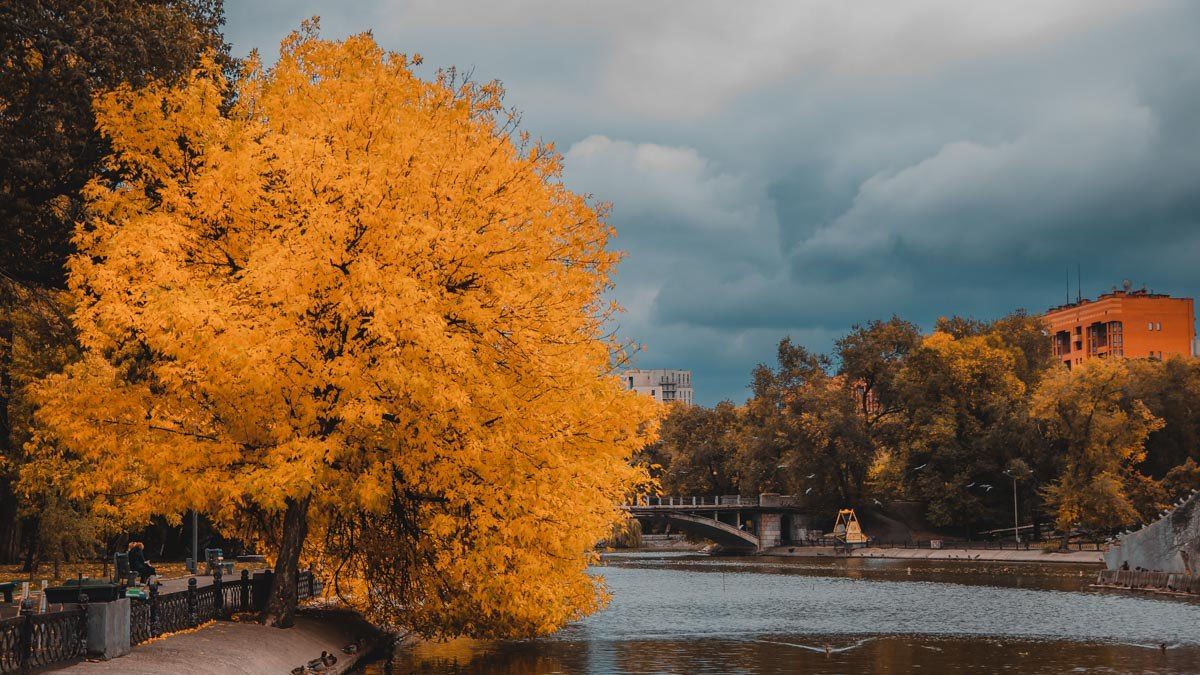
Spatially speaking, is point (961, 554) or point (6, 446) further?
point (961, 554)

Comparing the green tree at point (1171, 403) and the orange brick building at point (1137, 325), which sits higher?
the orange brick building at point (1137, 325)

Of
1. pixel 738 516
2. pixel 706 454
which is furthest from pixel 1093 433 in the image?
pixel 706 454

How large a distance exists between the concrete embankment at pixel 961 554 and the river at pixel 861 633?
17898 mm

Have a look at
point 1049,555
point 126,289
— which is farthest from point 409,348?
point 1049,555

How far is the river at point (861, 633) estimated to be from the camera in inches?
1264

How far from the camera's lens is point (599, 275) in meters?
28.1

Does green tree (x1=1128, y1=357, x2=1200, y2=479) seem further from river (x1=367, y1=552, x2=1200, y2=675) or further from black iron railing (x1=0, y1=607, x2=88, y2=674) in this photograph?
black iron railing (x1=0, y1=607, x2=88, y2=674)

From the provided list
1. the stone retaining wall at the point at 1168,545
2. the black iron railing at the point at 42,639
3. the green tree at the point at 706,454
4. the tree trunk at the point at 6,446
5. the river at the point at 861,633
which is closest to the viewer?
the black iron railing at the point at 42,639

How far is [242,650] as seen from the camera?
2378 cm

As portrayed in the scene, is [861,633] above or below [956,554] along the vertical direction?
above

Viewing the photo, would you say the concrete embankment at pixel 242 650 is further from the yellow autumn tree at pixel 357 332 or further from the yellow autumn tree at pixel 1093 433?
the yellow autumn tree at pixel 1093 433

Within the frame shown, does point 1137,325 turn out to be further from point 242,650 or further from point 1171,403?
point 242,650

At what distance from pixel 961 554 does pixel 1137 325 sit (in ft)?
244

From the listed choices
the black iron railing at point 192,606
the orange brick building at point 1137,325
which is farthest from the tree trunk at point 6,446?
the orange brick building at point 1137,325
